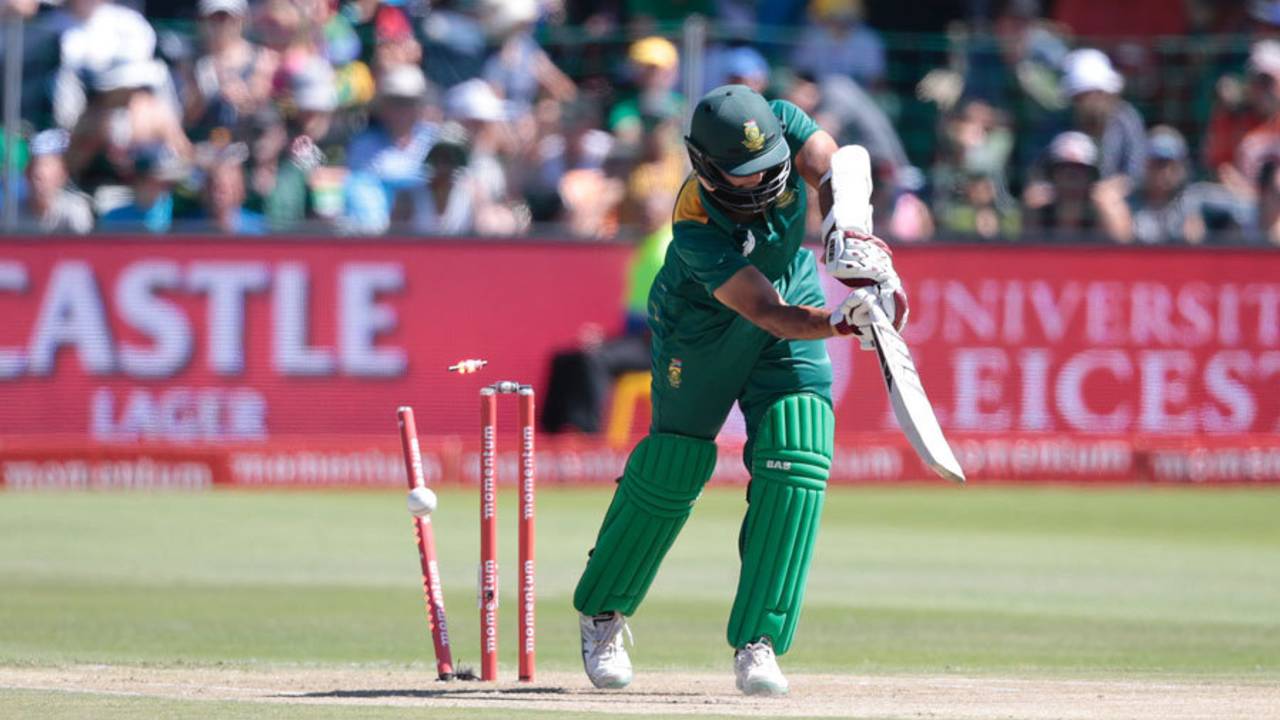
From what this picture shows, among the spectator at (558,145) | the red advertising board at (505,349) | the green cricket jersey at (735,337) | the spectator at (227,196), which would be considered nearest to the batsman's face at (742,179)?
the green cricket jersey at (735,337)

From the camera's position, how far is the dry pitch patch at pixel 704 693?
20.0 ft

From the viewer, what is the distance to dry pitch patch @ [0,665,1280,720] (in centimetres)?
611

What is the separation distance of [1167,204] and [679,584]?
701 cm

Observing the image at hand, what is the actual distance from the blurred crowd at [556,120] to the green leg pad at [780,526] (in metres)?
8.46

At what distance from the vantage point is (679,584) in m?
10.2

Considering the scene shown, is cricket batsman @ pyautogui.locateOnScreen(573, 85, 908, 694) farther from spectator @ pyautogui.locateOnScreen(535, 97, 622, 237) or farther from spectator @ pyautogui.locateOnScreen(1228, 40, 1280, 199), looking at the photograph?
spectator @ pyautogui.locateOnScreen(1228, 40, 1280, 199)

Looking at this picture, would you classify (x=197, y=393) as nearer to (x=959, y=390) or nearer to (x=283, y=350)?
(x=283, y=350)

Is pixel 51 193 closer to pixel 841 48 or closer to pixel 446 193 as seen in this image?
pixel 446 193

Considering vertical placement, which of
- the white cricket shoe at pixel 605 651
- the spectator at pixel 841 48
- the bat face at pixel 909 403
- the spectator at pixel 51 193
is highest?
the spectator at pixel 841 48

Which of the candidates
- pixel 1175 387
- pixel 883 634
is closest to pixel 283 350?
pixel 1175 387

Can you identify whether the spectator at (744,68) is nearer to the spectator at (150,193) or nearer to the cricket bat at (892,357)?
the spectator at (150,193)

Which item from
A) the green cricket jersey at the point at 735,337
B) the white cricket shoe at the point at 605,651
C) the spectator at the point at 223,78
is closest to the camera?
the green cricket jersey at the point at 735,337

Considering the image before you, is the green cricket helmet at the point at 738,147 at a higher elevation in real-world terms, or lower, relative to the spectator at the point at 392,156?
lower

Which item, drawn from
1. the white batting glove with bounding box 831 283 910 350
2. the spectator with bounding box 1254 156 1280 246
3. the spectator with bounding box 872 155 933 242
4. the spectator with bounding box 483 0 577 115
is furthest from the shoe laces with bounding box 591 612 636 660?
the spectator with bounding box 1254 156 1280 246
